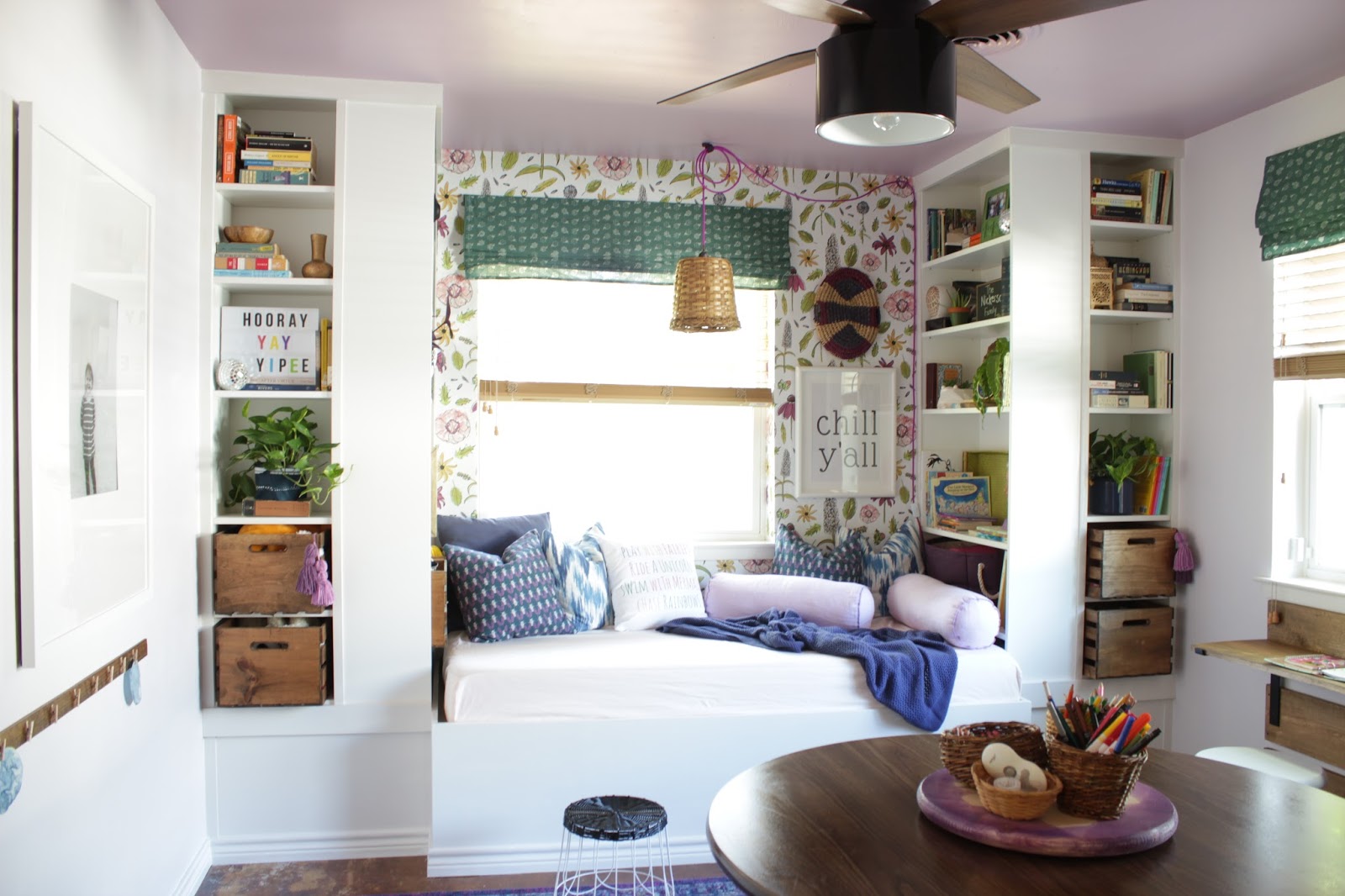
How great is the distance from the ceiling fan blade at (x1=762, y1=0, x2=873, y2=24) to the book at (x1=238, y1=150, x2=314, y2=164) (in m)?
1.97

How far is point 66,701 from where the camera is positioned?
6.63 feet

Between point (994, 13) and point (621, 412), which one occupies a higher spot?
point (994, 13)

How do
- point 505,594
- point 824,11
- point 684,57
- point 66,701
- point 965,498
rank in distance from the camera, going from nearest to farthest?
point 824,11 < point 66,701 < point 684,57 < point 505,594 < point 965,498

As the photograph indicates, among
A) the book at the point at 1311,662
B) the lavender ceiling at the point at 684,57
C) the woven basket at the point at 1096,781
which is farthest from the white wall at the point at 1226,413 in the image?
the woven basket at the point at 1096,781

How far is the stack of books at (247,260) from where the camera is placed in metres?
3.12

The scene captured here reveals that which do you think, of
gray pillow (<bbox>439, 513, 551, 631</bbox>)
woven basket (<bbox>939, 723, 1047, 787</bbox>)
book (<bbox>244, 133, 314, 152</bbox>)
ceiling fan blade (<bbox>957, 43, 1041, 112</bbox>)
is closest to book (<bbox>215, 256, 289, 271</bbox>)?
book (<bbox>244, 133, 314, 152</bbox>)

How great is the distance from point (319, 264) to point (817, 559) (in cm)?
217

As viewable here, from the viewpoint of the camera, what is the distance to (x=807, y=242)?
421cm

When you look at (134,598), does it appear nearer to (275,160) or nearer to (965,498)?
(275,160)

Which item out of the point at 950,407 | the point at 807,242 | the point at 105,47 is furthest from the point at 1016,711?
the point at 105,47

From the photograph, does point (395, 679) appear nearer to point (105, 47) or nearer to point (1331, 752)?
point (105, 47)

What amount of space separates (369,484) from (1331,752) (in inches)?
120

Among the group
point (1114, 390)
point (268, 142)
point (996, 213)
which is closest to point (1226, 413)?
point (1114, 390)

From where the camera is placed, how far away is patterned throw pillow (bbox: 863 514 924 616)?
4008 millimetres
